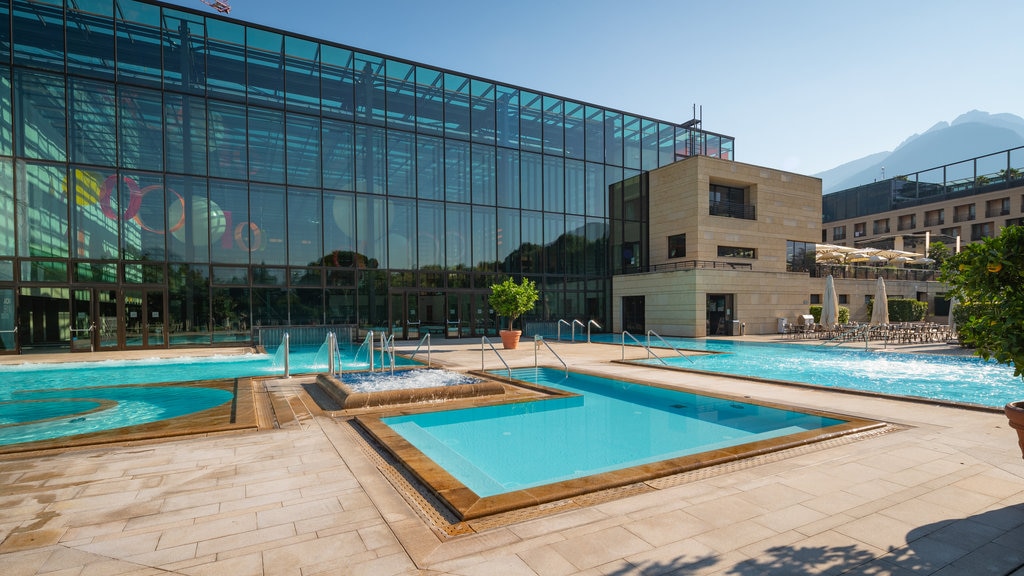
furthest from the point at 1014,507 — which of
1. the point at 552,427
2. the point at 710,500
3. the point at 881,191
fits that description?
the point at 881,191

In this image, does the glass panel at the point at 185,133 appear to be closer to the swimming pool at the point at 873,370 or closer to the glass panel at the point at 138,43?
the glass panel at the point at 138,43

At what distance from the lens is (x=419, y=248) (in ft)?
77.6

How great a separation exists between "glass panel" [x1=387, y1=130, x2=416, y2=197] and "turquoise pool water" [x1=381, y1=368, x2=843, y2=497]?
16775 millimetres

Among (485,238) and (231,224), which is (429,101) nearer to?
(485,238)

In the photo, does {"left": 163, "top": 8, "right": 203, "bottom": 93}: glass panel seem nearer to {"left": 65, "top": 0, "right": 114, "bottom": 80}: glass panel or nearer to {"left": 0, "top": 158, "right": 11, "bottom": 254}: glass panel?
{"left": 65, "top": 0, "right": 114, "bottom": 80}: glass panel

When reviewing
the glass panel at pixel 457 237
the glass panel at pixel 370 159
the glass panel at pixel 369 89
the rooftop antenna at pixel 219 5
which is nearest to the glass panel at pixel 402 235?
the glass panel at pixel 370 159

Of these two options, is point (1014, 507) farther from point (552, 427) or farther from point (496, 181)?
point (496, 181)

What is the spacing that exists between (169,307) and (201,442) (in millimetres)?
16455

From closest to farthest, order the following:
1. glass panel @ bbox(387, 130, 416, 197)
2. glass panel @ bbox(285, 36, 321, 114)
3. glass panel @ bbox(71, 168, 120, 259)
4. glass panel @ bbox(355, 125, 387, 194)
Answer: glass panel @ bbox(71, 168, 120, 259)
glass panel @ bbox(285, 36, 321, 114)
glass panel @ bbox(355, 125, 387, 194)
glass panel @ bbox(387, 130, 416, 197)

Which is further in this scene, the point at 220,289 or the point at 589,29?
the point at 220,289

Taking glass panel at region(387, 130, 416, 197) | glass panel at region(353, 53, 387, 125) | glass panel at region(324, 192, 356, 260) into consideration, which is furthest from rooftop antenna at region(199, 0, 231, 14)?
glass panel at region(324, 192, 356, 260)

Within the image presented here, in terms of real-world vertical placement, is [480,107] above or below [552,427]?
above

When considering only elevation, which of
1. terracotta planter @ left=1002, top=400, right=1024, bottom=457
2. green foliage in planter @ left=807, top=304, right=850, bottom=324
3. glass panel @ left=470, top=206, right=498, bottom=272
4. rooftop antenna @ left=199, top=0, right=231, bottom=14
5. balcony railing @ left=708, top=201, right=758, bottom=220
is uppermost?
rooftop antenna @ left=199, top=0, right=231, bottom=14

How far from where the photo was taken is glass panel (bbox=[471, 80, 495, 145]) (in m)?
25.4
